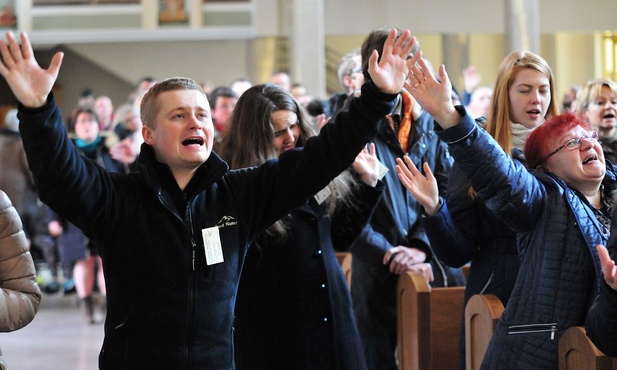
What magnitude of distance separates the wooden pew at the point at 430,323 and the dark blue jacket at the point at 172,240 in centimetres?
147

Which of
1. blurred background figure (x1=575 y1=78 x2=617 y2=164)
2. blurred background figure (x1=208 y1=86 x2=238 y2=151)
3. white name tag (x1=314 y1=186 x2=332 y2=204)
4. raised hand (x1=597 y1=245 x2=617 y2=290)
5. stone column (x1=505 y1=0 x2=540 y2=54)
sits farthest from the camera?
stone column (x1=505 y1=0 x2=540 y2=54)

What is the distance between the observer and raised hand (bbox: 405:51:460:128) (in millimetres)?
3131

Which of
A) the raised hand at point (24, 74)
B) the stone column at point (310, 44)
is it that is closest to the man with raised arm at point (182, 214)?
the raised hand at point (24, 74)

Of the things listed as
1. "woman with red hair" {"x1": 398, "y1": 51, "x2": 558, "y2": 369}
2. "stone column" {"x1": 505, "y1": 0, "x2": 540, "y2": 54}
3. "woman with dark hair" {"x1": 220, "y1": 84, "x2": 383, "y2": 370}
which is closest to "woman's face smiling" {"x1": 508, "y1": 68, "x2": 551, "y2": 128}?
"woman with red hair" {"x1": 398, "y1": 51, "x2": 558, "y2": 369}

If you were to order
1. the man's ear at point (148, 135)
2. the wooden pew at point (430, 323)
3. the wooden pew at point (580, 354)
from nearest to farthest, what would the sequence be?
the wooden pew at point (580, 354) < the man's ear at point (148, 135) < the wooden pew at point (430, 323)

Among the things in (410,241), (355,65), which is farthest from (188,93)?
(355,65)

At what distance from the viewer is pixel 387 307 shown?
488 centimetres

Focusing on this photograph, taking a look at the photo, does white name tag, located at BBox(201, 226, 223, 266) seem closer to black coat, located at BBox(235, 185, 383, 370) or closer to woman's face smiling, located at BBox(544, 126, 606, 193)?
black coat, located at BBox(235, 185, 383, 370)

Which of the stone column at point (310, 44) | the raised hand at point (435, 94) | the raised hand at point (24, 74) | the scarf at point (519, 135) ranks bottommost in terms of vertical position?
the scarf at point (519, 135)

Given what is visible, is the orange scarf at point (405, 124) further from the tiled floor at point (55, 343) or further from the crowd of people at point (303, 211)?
the tiled floor at point (55, 343)

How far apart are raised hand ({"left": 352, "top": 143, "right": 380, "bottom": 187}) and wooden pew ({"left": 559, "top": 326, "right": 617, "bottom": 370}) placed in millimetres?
1042

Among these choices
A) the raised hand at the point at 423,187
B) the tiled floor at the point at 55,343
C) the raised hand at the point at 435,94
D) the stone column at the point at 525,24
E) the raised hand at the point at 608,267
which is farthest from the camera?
the stone column at the point at 525,24

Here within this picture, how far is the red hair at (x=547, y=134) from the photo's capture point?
3.46 m

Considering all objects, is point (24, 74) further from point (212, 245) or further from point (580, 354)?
point (580, 354)
